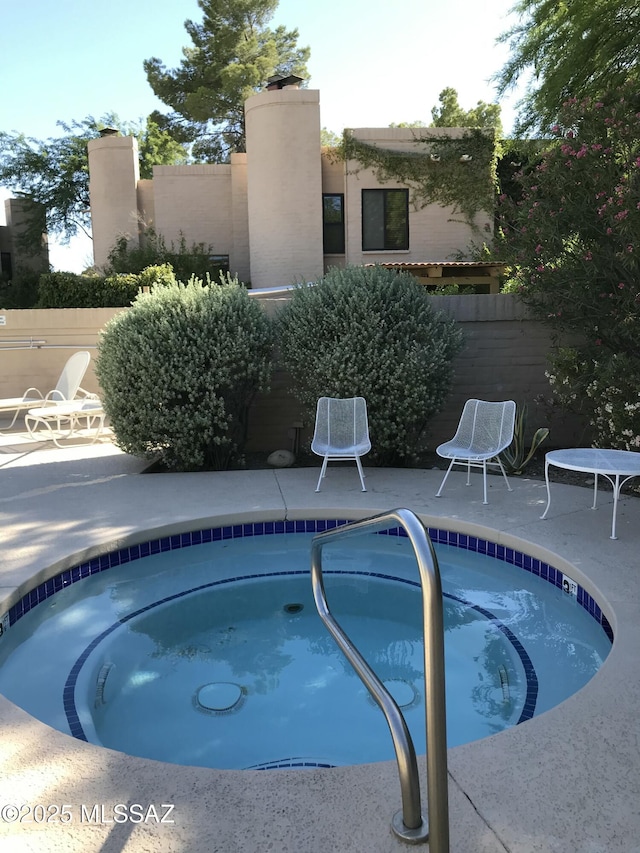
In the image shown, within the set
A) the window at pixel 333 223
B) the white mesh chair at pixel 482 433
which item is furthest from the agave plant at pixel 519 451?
the window at pixel 333 223

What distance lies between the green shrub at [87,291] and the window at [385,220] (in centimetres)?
562

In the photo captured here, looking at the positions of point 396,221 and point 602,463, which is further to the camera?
point 396,221

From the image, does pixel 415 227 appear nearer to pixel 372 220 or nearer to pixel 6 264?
pixel 372 220

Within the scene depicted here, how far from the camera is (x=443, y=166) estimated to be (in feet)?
51.1

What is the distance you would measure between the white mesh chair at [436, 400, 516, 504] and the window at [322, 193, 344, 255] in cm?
1054

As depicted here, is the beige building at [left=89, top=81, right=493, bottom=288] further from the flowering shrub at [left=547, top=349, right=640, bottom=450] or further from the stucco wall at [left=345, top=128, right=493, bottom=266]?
the flowering shrub at [left=547, top=349, right=640, bottom=450]

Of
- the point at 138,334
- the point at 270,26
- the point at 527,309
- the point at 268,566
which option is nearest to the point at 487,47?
the point at 527,309

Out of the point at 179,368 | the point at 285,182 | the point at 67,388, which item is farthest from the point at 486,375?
the point at 285,182

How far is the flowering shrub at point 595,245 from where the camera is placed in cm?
557

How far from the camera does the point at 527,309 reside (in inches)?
299

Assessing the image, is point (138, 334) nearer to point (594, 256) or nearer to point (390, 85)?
point (594, 256)

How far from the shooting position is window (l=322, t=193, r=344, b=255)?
52.7ft

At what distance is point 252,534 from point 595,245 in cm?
394

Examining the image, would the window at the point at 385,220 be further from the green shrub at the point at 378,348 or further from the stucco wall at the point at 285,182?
the green shrub at the point at 378,348
